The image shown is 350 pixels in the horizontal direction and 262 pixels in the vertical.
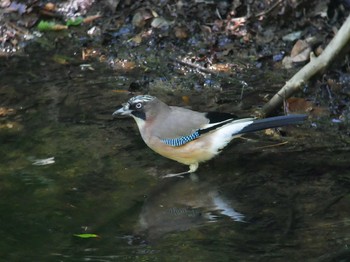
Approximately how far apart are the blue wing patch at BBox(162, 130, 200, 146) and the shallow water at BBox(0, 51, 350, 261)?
11.1 inches

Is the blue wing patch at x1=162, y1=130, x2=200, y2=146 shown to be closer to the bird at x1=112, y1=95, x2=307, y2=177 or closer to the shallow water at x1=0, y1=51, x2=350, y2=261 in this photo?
the bird at x1=112, y1=95, x2=307, y2=177

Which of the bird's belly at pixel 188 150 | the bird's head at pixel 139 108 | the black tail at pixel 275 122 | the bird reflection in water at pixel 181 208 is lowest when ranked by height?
the bird reflection in water at pixel 181 208

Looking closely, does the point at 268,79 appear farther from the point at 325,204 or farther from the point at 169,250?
the point at 169,250

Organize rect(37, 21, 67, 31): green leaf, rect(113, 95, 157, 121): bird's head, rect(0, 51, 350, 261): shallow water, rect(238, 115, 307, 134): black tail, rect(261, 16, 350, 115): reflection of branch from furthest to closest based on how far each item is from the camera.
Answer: rect(37, 21, 67, 31): green leaf
rect(261, 16, 350, 115): reflection of branch
rect(113, 95, 157, 121): bird's head
rect(238, 115, 307, 134): black tail
rect(0, 51, 350, 261): shallow water

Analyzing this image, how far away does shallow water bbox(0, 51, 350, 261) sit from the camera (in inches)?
191

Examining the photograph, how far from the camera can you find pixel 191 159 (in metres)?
6.22

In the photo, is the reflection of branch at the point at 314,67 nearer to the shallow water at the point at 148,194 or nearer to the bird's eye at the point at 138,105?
the shallow water at the point at 148,194

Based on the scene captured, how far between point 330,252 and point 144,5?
5.70 meters

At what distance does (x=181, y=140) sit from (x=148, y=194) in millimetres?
656

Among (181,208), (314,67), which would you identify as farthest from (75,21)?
(181,208)

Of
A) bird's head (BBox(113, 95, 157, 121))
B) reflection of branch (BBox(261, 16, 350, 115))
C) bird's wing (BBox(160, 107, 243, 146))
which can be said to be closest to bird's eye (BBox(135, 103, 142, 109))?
bird's head (BBox(113, 95, 157, 121))

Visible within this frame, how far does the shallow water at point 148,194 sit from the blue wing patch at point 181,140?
281mm

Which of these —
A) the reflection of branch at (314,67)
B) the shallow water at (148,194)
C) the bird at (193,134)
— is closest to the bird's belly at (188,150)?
the bird at (193,134)

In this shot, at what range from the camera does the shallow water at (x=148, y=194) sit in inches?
191
